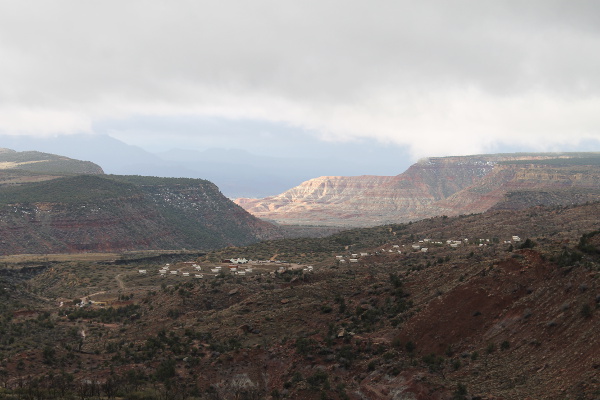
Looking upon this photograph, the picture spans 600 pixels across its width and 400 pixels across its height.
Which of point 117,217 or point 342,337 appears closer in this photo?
point 342,337

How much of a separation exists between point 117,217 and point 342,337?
317 ft

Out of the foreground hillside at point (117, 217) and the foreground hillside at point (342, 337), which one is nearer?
the foreground hillside at point (342, 337)

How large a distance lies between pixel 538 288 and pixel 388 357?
7.54m

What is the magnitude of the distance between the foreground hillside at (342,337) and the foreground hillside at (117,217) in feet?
203

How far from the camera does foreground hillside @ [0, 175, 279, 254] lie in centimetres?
10988

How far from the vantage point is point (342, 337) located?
32.2 meters

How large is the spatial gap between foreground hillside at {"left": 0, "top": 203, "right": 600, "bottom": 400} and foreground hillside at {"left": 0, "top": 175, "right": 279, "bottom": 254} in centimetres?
6180

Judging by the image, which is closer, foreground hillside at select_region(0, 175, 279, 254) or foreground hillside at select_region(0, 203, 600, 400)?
foreground hillside at select_region(0, 203, 600, 400)

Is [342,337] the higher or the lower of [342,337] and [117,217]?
the lower

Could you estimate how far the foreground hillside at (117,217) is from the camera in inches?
4326

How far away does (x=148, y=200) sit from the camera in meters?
141

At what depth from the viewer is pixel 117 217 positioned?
4769 inches

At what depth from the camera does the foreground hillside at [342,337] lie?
2466cm

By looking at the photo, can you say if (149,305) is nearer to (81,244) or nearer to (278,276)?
(278,276)
